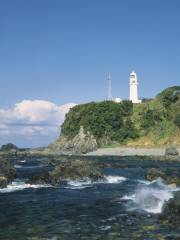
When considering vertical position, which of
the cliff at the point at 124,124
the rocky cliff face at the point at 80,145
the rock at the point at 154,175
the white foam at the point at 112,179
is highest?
the cliff at the point at 124,124

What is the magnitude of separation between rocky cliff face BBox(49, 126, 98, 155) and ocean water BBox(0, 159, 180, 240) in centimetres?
9773

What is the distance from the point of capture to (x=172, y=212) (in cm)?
3017

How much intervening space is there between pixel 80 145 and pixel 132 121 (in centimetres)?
2226

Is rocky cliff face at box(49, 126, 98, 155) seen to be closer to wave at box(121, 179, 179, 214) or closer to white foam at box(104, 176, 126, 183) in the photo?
white foam at box(104, 176, 126, 183)

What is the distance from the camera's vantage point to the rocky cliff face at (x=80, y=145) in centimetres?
14975

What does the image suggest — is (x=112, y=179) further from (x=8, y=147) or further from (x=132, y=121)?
(x=8, y=147)

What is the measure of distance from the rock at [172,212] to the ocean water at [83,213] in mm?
690

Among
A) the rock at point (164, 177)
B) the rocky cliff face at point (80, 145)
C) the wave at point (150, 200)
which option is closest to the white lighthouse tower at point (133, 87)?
the rocky cliff face at point (80, 145)

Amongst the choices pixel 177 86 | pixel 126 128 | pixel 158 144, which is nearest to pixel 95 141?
pixel 126 128

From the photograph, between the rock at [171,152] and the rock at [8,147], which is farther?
the rock at [8,147]

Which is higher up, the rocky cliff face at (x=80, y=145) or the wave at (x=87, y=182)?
the rocky cliff face at (x=80, y=145)

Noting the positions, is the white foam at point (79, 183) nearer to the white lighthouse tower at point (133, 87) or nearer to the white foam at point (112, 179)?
the white foam at point (112, 179)

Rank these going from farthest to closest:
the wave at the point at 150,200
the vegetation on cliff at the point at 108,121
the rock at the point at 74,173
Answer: the vegetation on cliff at the point at 108,121
the rock at the point at 74,173
the wave at the point at 150,200

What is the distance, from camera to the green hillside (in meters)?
151
